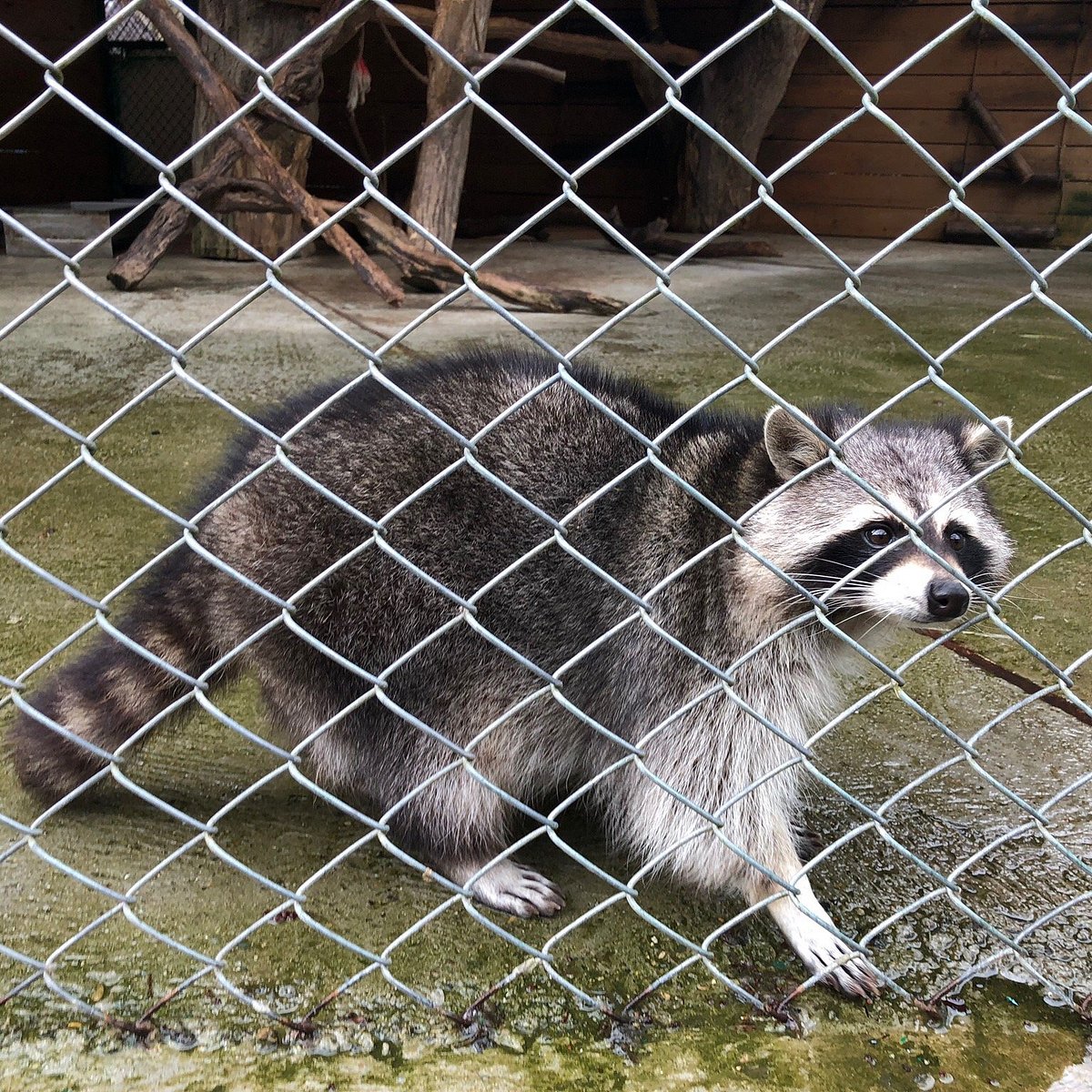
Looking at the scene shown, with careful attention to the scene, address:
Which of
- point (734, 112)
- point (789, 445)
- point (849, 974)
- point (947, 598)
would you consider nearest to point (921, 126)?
point (734, 112)

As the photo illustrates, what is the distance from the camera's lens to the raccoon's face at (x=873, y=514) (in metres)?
1.92

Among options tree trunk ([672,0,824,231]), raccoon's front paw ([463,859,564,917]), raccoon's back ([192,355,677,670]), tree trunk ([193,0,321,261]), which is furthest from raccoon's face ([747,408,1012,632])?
tree trunk ([672,0,824,231])

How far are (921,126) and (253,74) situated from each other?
5.14m

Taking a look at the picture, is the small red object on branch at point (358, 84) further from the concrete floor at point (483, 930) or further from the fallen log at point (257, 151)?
the concrete floor at point (483, 930)

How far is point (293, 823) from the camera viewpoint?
205 centimetres

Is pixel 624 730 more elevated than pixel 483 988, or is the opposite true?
pixel 624 730

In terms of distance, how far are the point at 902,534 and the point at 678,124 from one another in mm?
7103

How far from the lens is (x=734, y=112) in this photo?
797 cm

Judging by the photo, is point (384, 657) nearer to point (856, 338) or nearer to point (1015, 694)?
point (1015, 694)

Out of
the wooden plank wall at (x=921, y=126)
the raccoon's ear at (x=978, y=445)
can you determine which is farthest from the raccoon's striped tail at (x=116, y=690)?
the wooden plank wall at (x=921, y=126)

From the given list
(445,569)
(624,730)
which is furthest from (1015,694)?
(445,569)

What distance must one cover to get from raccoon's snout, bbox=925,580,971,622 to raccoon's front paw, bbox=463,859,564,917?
786 mm

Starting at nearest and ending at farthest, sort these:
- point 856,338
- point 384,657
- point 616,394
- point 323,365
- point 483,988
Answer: point 483,988
point 384,657
point 616,394
point 323,365
point 856,338

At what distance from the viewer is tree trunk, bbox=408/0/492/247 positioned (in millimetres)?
5391
